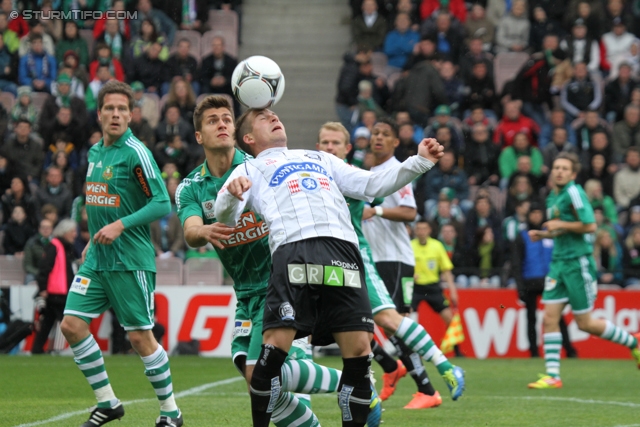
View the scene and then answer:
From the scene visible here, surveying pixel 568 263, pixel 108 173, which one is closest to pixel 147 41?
pixel 568 263

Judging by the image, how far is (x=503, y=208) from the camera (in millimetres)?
18078

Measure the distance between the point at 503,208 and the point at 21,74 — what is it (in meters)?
9.66

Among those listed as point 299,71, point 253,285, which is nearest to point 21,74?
point 299,71

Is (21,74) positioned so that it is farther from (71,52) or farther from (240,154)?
(240,154)

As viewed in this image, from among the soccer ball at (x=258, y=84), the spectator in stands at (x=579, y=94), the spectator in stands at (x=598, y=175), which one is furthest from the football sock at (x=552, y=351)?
the spectator in stands at (x=579, y=94)

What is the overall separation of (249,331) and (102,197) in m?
1.90

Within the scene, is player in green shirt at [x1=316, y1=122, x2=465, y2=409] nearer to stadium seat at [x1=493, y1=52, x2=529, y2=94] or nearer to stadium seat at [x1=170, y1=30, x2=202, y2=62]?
stadium seat at [x1=493, y1=52, x2=529, y2=94]

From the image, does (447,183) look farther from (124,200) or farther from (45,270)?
(124,200)

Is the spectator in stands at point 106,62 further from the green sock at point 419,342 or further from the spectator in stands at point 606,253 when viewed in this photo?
the green sock at point 419,342

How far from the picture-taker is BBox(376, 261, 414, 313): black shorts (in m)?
9.73

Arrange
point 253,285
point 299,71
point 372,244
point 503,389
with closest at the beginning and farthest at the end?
point 253,285, point 372,244, point 503,389, point 299,71

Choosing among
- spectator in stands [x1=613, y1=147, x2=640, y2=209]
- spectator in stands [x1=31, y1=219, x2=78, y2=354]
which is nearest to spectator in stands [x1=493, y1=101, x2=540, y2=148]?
spectator in stands [x1=613, y1=147, x2=640, y2=209]

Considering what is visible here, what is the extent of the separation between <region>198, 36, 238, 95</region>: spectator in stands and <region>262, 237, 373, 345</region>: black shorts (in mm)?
14508

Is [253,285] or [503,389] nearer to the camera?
[253,285]
